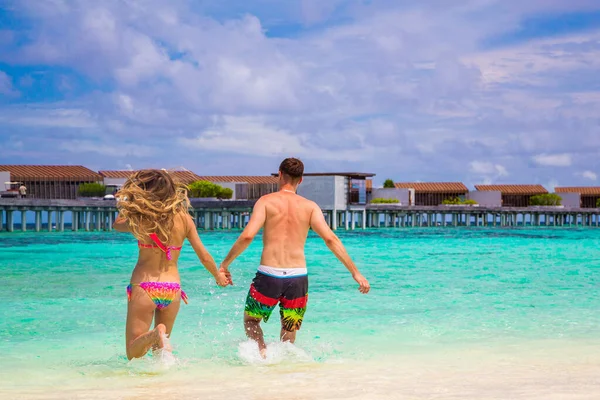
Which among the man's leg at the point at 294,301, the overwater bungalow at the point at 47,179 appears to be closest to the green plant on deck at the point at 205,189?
the overwater bungalow at the point at 47,179

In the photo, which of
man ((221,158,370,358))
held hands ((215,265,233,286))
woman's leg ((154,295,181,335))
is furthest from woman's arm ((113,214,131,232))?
man ((221,158,370,358))

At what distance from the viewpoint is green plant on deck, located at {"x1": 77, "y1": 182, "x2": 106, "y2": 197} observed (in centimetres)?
7250

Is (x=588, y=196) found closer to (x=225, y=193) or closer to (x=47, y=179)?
(x=225, y=193)

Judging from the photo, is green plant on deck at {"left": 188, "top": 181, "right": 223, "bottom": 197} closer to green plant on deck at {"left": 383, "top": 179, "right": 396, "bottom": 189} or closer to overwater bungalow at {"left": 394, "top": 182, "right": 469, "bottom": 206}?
green plant on deck at {"left": 383, "top": 179, "right": 396, "bottom": 189}

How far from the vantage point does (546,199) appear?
97.1 m

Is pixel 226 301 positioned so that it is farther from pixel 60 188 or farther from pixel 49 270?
pixel 60 188

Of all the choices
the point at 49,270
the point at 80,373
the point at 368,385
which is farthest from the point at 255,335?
the point at 49,270

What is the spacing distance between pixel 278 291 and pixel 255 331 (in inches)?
20.5

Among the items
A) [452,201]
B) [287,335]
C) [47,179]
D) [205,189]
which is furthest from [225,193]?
[287,335]

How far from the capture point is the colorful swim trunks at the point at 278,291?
231 inches

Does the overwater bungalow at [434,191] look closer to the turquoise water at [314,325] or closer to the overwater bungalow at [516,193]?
the overwater bungalow at [516,193]

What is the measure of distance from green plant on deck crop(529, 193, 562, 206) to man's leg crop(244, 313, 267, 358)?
95598 mm

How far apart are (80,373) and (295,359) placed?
180 centimetres

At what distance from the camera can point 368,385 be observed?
5699 millimetres
